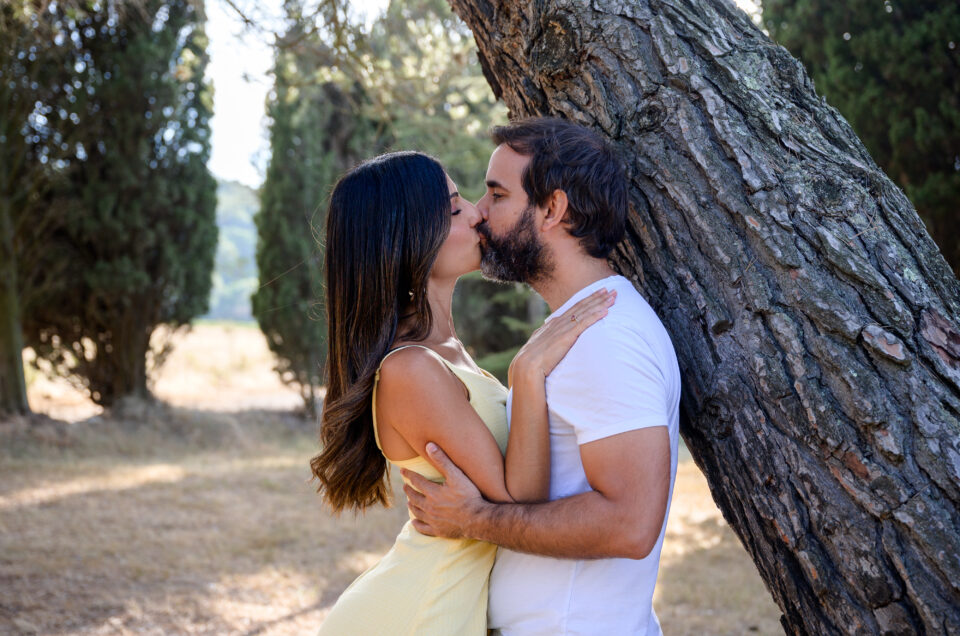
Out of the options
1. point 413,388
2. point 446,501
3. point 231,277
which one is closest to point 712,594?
point 446,501

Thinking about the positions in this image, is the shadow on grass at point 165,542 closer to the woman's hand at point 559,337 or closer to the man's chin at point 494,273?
the man's chin at point 494,273

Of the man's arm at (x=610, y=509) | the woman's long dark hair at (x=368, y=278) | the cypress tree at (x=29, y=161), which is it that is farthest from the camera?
the cypress tree at (x=29, y=161)

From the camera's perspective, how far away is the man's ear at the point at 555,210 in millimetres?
2236

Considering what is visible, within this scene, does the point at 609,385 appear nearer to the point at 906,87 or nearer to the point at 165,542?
the point at 165,542

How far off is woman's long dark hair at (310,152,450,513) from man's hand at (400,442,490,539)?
11.1 inches

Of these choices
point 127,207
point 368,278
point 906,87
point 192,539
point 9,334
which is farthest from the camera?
point 127,207

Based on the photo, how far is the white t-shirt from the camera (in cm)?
186

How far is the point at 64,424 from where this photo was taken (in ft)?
34.7

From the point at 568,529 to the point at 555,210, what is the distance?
875 mm

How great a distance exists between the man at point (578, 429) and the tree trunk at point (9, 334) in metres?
9.93

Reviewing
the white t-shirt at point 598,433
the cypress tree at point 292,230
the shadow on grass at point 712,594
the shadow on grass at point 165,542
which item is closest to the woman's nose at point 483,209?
the white t-shirt at point 598,433

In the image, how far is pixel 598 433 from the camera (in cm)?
185

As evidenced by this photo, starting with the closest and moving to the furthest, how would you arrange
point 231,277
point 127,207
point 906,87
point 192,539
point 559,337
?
point 559,337, point 906,87, point 192,539, point 127,207, point 231,277

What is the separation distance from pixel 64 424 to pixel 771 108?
1065cm
